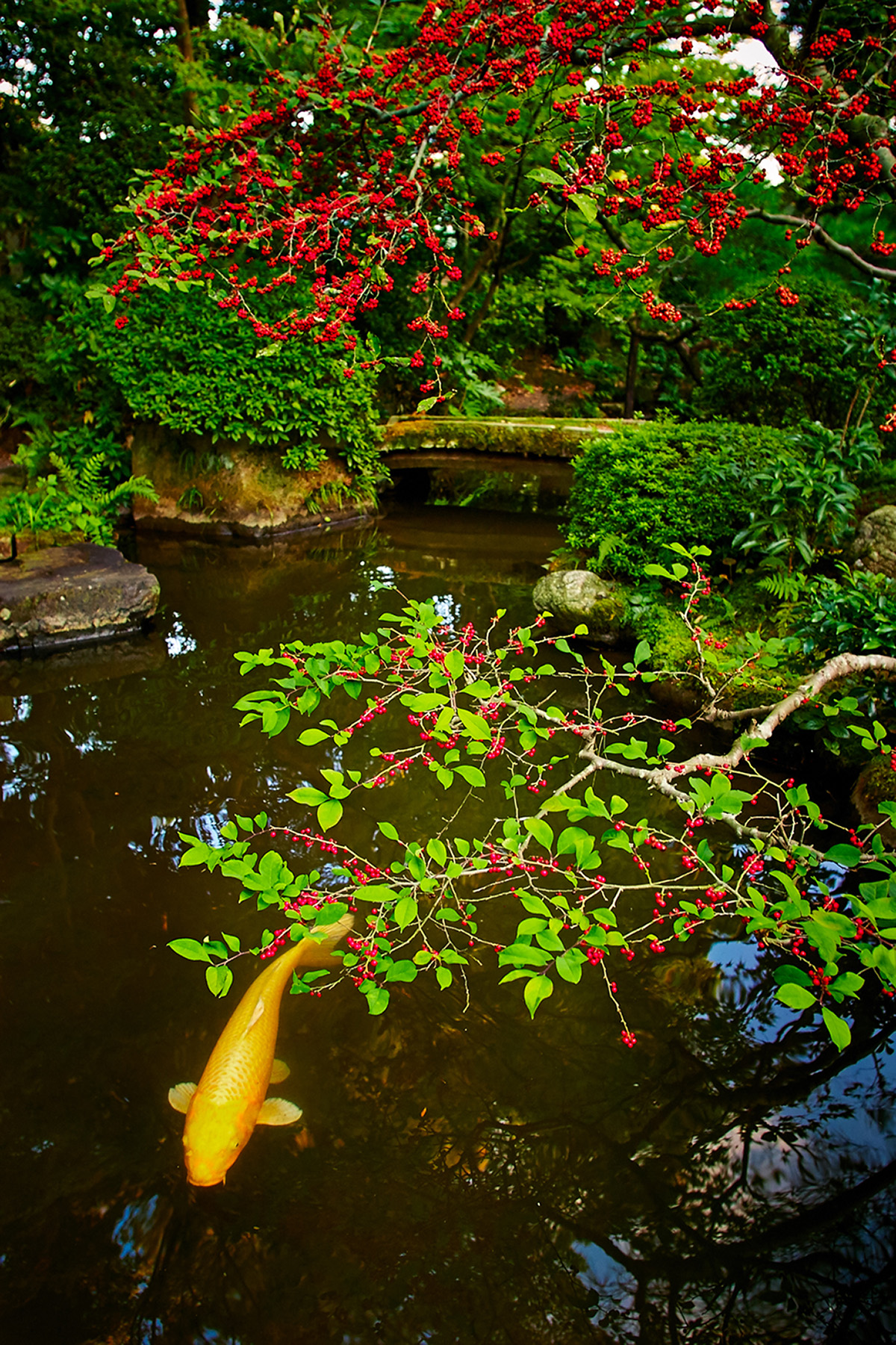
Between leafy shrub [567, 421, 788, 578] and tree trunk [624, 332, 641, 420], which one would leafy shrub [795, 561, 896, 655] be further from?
tree trunk [624, 332, 641, 420]

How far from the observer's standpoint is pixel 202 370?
29.0ft

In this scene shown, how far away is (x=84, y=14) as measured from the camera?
9805mm

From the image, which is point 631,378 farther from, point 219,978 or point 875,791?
point 219,978

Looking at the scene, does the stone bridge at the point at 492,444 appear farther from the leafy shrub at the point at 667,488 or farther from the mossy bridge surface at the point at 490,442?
the leafy shrub at the point at 667,488

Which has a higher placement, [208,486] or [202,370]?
[202,370]

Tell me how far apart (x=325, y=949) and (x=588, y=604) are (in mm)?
3818

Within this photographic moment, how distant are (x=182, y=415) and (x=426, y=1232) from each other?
8.46 meters

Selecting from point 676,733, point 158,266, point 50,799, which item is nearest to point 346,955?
point 50,799

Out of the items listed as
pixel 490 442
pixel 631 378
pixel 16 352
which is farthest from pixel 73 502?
pixel 631 378

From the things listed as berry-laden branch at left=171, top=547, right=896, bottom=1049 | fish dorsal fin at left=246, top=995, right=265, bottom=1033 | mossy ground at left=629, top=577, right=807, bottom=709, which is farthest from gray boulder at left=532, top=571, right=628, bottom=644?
fish dorsal fin at left=246, top=995, right=265, bottom=1033

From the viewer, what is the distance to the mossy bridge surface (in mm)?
9375

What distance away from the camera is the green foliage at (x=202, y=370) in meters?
8.72

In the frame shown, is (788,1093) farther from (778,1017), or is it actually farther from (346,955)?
(346,955)

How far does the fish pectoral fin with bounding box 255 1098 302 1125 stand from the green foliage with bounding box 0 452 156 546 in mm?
6197
